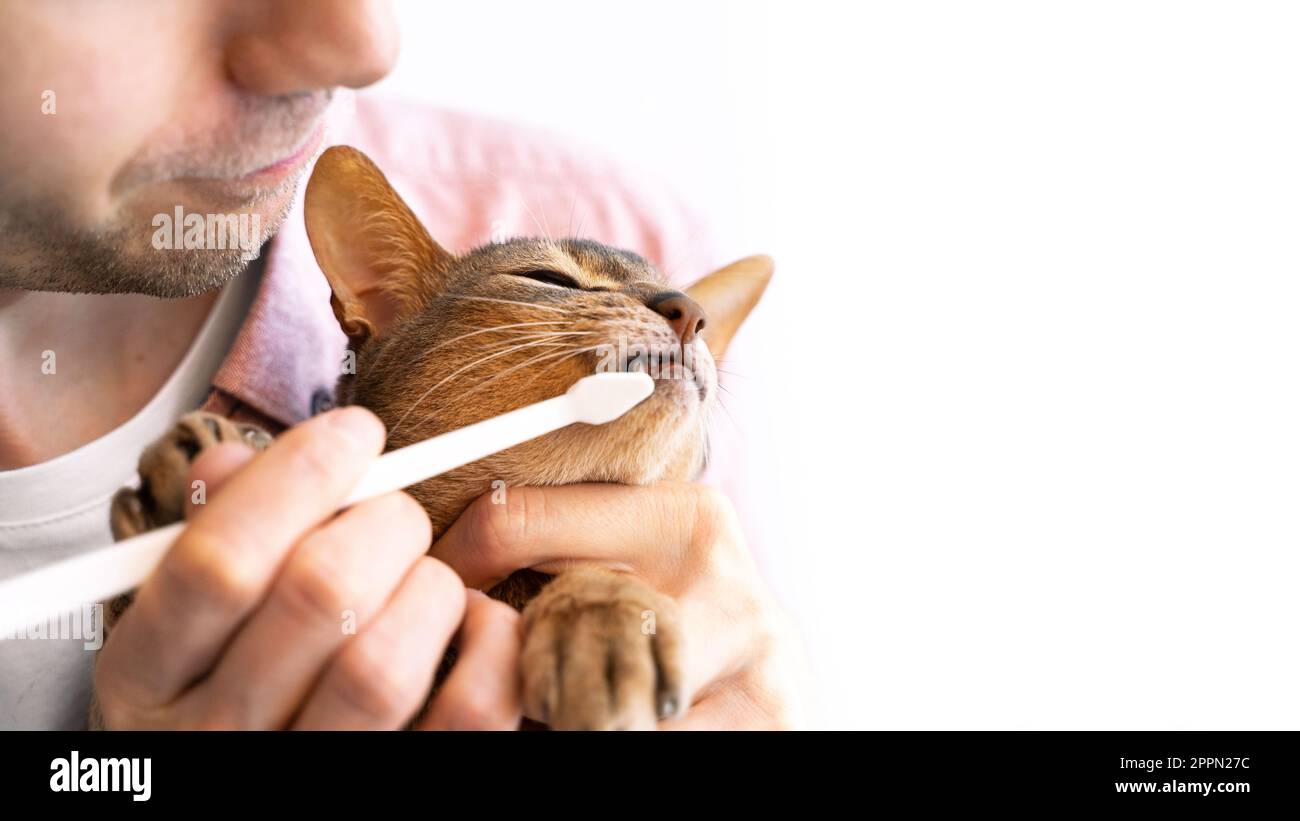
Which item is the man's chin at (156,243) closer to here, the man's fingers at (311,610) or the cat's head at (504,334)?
the cat's head at (504,334)

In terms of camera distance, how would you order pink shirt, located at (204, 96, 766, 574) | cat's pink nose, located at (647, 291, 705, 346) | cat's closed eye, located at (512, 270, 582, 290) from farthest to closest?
pink shirt, located at (204, 96, 766, 574) → cat's closed eye, located at (512, 270, 582, 290) → cat's pink nose, located at (647, 291, 705, 346)

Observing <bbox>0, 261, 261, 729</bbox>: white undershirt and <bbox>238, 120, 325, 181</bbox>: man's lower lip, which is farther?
<bbox>0, 261, 261, 729</bbox>: white undershirt

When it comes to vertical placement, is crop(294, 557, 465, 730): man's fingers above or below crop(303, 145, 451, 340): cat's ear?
below

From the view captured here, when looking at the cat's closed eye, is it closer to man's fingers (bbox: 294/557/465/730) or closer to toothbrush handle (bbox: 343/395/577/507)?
toothbrush handle (bbox: 343/395/577/507)

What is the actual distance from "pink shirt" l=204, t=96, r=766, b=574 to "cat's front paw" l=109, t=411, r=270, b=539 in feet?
2.29

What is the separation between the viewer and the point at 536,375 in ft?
3.26

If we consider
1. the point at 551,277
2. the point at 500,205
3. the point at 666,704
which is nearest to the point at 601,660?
the point at 666,704

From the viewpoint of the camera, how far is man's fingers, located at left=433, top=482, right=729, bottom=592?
3.22 ft

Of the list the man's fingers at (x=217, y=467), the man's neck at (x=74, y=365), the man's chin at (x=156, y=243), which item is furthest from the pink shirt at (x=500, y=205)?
the man's fingers at (x=217, y=467)

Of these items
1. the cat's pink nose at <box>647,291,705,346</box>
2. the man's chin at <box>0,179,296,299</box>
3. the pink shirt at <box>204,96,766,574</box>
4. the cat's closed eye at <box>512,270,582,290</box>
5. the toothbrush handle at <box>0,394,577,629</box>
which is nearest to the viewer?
the toothbrush handle at <box>0,394,577,629</box>

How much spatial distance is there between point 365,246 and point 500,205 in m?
0.61

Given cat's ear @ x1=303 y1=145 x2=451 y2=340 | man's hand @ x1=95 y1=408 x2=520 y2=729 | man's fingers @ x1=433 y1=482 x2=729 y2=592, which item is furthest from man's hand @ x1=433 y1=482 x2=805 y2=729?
cat's ear @ x1=303 y1=145 x2=451 y2=340

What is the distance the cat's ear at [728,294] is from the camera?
1.36 metres

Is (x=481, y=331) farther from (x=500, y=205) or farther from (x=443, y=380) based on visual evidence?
(x=500, y=205)
